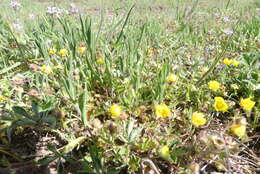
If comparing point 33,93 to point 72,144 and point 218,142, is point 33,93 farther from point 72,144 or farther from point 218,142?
point 218,142

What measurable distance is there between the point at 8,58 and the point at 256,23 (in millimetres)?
3249

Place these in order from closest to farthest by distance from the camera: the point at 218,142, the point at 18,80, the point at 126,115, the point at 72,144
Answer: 1. the point at 218,142
2. the point at 72,144
3. the point at 126,115
4. the point at 18,80

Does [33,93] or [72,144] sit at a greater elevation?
[33,93]

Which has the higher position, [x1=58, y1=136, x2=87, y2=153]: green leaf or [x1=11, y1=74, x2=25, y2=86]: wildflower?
[x1=11, y1=74, x2=25, y2=86]: wildflower

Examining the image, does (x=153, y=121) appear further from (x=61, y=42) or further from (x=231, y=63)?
(x=61, y=42)

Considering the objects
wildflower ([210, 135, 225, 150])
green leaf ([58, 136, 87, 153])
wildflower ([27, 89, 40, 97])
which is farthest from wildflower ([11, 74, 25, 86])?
wildflower ([210, 135, 225, 150])

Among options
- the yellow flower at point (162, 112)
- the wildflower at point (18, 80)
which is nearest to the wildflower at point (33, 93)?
the wildflower at point (18, 80)

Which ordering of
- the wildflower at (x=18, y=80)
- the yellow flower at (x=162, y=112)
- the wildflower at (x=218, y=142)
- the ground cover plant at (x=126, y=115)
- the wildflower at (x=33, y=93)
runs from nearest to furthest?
the wildflower at (x=218, y=142) → the ground cover plant at (x=126, y=115) → the yellow flower at (x=162, y=112) → the wildflower at (x=33, y=93) → the wildflower at (x=18, y=80)

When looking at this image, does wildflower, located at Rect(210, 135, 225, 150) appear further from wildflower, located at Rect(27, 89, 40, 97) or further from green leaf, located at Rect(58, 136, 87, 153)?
wildflower, located at Rect(27, 89, 40, 97)

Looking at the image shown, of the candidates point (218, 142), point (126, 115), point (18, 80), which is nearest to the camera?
point (218, 142)

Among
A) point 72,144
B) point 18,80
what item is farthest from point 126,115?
point 18,80

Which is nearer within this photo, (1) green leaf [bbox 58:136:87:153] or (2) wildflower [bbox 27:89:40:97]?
(1) green leaf [bbox 58:136:87:153]

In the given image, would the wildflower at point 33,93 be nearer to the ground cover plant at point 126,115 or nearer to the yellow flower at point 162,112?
the ground cover plant at point 126,115

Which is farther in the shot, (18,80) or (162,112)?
(18,80)
